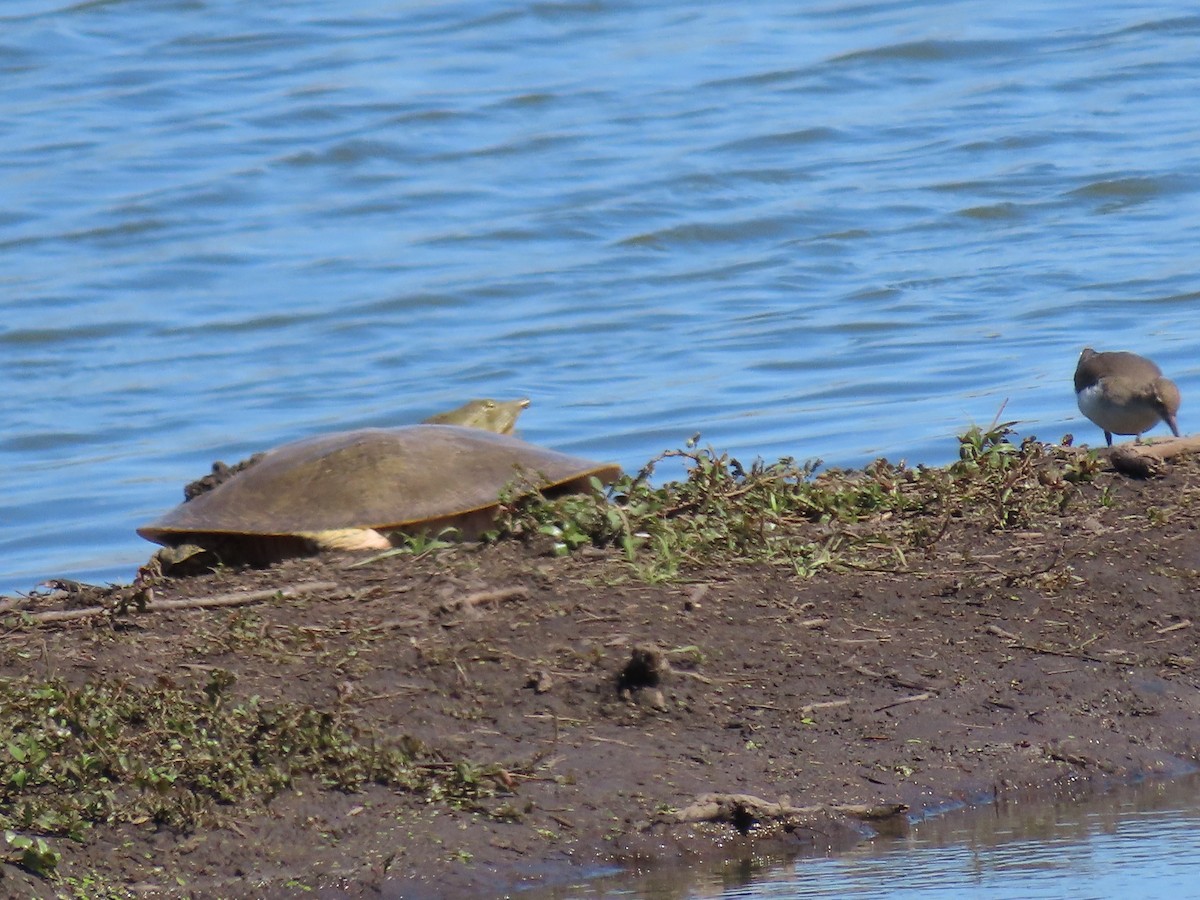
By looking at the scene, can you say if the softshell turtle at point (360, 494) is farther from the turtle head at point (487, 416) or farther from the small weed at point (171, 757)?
the small weed at point (171, 757)

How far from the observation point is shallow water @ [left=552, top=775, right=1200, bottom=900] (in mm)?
4094

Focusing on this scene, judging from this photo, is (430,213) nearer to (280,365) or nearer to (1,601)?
(280,365)

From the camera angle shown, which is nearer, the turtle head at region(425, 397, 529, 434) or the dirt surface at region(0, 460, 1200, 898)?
the dirt surface at region(0, 460, 1200, 898)

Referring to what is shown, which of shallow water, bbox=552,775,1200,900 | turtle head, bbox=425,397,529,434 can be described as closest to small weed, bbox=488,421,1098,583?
shallow water, bbox=552,775,1200,900

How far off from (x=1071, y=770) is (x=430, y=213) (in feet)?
50.9

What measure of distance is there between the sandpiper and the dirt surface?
7.97 ft

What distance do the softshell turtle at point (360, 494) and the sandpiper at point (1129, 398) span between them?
2864mm

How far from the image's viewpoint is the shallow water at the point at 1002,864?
13.4 ft

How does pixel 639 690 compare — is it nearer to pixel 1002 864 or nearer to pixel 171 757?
pixel 1002 864

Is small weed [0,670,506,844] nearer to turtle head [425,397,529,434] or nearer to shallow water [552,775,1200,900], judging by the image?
shallow water [552,775,1200,900]

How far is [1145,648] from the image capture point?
18.5ft

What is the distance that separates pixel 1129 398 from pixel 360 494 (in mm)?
3704

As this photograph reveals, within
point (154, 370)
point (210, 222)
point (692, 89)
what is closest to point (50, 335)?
point (154, 370)

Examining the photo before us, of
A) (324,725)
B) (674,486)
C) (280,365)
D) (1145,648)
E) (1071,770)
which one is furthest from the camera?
(280,365)
